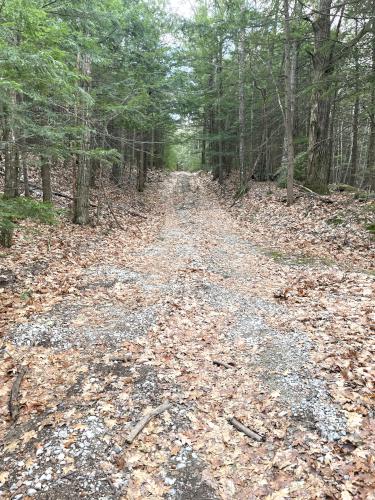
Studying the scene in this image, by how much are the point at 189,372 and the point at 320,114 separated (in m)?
12.9

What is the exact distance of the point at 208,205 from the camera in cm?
2225

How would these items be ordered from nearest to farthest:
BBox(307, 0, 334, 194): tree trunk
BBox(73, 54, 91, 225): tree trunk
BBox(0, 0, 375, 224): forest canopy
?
BBox(0, 0, 375, 224): forest canopy
BBox(73, 54, 91, 225): tree trunk
BBox(307, 0, 334, 194): tree trunk

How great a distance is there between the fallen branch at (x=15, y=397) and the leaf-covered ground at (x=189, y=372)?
0.06 metres

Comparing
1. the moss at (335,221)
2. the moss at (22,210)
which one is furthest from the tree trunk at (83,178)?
the moss at (335,221)

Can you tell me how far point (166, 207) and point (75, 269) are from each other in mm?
13061

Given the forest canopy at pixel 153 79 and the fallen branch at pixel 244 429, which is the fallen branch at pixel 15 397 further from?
the forest canopy at pixel 153 79

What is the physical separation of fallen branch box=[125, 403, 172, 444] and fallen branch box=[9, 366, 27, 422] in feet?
5.02

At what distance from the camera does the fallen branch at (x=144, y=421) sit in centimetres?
401

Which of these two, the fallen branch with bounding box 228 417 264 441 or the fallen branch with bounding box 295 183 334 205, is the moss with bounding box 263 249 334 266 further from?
the fallen branch with bounding box 228 417 264 441

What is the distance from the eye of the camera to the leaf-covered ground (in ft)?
11.8

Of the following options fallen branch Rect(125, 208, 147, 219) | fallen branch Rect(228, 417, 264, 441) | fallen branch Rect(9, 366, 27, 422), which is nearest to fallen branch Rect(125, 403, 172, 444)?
fallen branch Rect(228, 417, 264, 441)

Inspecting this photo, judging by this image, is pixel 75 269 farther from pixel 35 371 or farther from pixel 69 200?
pixel 69 200

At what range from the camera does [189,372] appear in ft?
17.2

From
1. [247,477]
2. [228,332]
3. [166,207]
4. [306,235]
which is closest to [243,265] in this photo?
[306,235]
